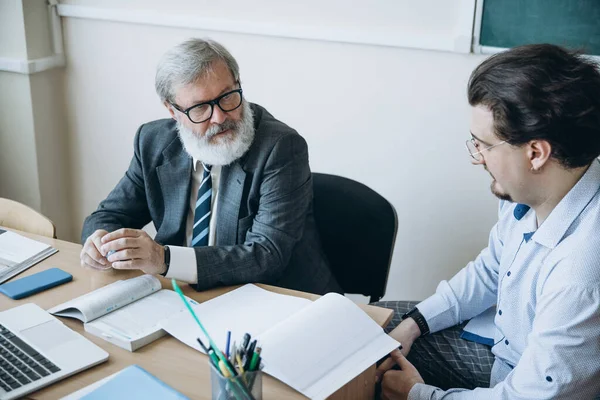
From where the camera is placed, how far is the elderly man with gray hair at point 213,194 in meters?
1.82

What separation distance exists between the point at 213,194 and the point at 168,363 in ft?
2.56

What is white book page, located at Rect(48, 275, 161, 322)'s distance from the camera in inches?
63.9

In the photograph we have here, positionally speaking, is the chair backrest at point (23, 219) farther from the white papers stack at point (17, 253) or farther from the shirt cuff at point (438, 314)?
the shirt cuff at point (438, 314)

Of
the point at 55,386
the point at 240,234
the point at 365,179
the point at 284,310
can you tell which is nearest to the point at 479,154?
the point at 284,310

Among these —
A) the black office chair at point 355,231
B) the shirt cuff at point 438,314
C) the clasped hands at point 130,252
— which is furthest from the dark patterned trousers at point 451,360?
the clasped hands at point 130,252

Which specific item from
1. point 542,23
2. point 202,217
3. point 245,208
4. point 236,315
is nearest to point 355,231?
point 245,208

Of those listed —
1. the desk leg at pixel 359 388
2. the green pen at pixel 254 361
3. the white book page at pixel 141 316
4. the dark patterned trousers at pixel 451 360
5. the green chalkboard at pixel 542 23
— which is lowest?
the dark patterned trousers at pixel 451 360

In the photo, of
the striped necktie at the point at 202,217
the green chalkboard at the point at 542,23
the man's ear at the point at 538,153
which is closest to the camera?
the man's ear at the point at 538,153

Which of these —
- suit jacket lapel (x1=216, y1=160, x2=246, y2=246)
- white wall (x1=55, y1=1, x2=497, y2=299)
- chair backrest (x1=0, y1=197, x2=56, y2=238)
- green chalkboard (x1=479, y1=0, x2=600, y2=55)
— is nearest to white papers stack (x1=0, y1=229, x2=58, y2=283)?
chair backrest (x1=0, y1=197, x2=56, y2=238)

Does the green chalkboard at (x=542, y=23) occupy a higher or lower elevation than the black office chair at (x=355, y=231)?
higher

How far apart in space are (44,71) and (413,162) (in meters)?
1.84

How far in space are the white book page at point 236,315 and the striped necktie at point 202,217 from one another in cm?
38

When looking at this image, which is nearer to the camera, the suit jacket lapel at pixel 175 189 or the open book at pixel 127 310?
the open book at pixel 127 310

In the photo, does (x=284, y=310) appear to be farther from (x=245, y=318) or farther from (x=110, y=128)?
(x=110, y=128)
